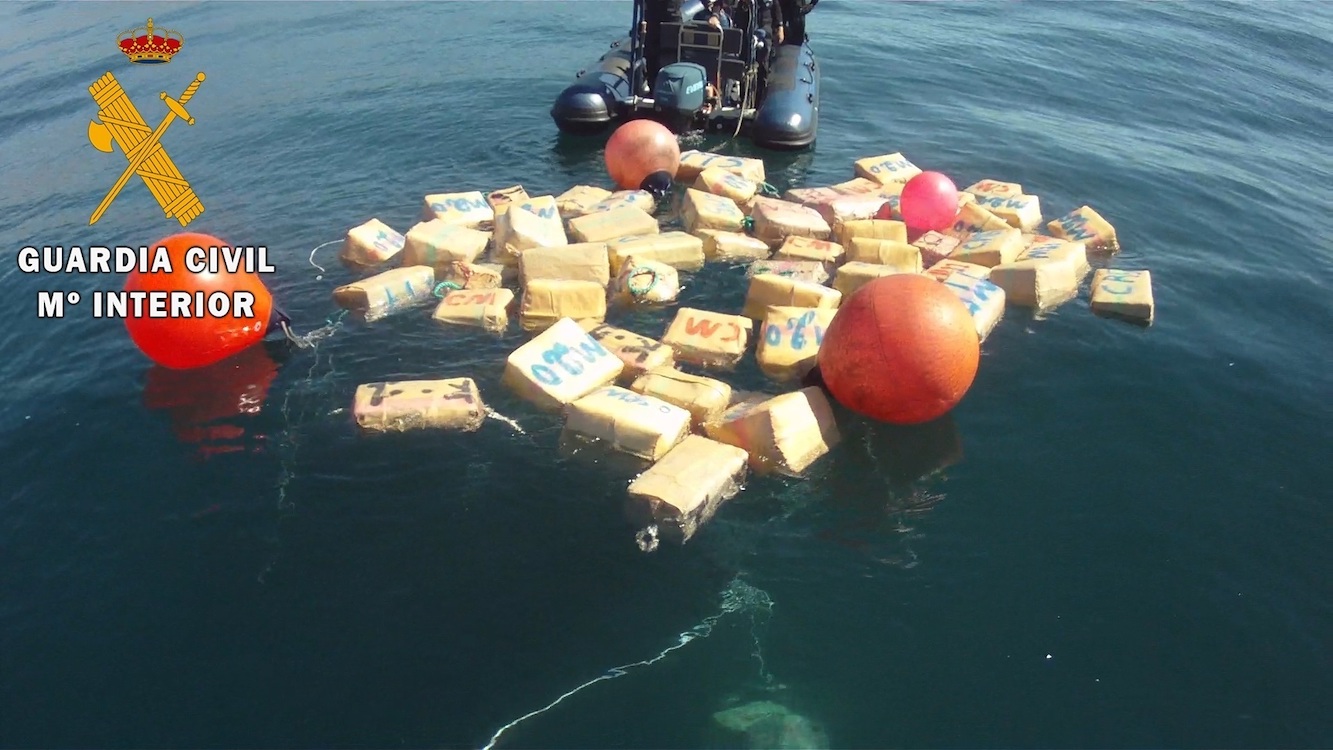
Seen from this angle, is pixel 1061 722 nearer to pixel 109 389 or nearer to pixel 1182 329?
pixel 1182 329

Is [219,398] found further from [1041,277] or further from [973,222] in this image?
[973,222]

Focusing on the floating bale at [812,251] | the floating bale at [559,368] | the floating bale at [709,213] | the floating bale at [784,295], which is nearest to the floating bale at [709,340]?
the floating bale at [784,295]

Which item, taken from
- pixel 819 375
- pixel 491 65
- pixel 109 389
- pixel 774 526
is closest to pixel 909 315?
pixel 819 375

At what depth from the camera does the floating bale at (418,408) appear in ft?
32.2

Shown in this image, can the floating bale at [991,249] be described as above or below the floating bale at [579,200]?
above

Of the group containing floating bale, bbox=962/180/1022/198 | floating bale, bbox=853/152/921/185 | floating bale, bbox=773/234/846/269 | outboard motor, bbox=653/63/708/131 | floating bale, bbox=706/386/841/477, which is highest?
outboard motor, bbox=653/63/708/131

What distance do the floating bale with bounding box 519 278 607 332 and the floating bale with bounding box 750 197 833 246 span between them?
3534mm

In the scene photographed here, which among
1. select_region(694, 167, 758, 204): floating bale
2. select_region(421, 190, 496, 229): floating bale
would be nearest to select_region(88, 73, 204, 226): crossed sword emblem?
→ select_region(421, 190, 496, 229): floating bale

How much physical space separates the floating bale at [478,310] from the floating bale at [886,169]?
803cm

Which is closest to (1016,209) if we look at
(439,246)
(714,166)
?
(714,166)

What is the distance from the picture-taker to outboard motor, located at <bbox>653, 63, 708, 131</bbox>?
57.7ft

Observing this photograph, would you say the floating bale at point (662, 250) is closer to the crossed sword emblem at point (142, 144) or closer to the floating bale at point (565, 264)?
the floating bale at point (565, 264)

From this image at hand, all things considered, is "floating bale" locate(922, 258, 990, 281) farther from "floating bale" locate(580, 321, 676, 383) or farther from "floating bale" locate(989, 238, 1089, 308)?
"floating bale" locate(580, 321, 676, 383)

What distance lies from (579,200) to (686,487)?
26.3ft
